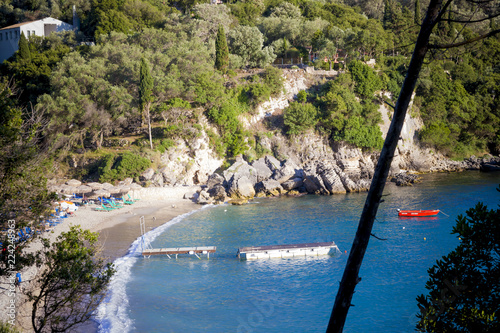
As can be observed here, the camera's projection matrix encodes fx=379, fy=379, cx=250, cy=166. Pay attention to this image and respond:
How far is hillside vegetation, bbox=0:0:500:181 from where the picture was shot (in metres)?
40.8

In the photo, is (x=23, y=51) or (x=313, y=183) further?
(x=23, y=51)

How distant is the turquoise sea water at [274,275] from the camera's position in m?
16.1

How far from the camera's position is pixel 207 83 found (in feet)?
146

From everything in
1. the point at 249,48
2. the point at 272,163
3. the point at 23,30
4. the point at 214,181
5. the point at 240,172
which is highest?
the point at 23,30

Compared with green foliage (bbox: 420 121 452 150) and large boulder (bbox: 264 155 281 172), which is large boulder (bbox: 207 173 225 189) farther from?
green foliage (bbox: 420 121 452 150)

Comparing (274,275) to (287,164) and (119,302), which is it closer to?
(119,302)

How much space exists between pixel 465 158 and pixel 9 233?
185ft

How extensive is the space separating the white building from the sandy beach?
120 feet

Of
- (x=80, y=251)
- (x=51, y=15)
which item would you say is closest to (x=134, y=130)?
(x=51, y=15)

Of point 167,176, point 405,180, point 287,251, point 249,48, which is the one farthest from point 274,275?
point 249,48

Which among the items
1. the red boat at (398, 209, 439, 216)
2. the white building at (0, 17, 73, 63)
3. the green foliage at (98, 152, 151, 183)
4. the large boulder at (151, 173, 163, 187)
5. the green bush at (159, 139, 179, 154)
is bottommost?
the large boulder at (151, 173, 163, 187)

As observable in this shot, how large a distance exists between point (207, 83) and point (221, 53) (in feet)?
26.2

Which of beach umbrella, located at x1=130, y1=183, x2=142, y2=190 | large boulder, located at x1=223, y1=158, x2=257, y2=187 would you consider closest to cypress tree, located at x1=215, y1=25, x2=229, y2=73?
large boulder, located at x1=223, y1=158, x2=257, y2=187

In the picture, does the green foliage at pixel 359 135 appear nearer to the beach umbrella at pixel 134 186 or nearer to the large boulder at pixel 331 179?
the large boulder at pixel 331 179
